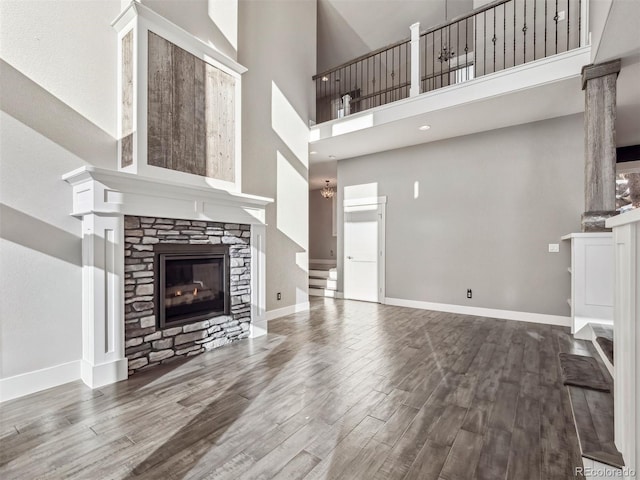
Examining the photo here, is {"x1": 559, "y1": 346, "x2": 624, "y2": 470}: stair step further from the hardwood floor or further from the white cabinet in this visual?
the white cabinet

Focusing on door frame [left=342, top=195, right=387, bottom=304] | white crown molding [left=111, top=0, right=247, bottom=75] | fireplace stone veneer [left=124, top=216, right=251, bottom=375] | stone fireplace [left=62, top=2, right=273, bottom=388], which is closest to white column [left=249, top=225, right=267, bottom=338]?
stone fireplace [left=62, top=2, right=273, bottom=388]

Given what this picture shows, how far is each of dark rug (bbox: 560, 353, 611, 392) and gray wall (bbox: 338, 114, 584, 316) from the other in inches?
77.5

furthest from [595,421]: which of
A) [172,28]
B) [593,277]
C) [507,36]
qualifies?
[507,36]

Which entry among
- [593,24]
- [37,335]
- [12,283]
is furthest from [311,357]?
[593,24]

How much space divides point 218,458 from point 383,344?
91.0 inches

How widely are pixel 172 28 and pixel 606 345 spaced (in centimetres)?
463

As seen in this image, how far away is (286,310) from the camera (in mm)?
5062

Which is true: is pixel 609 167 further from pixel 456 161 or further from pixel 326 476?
pixel 326 476

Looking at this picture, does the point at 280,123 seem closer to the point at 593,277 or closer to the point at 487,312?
the point at 487,312

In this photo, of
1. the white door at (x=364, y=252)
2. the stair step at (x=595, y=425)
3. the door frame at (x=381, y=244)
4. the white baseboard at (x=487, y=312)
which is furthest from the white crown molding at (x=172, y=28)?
the white baseboard at (x=487, y=312)

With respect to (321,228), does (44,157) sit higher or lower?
higher

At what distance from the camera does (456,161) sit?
539cm

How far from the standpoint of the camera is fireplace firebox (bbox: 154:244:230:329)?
3119 millimetres

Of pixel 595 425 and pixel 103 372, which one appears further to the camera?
pixel 103 372
